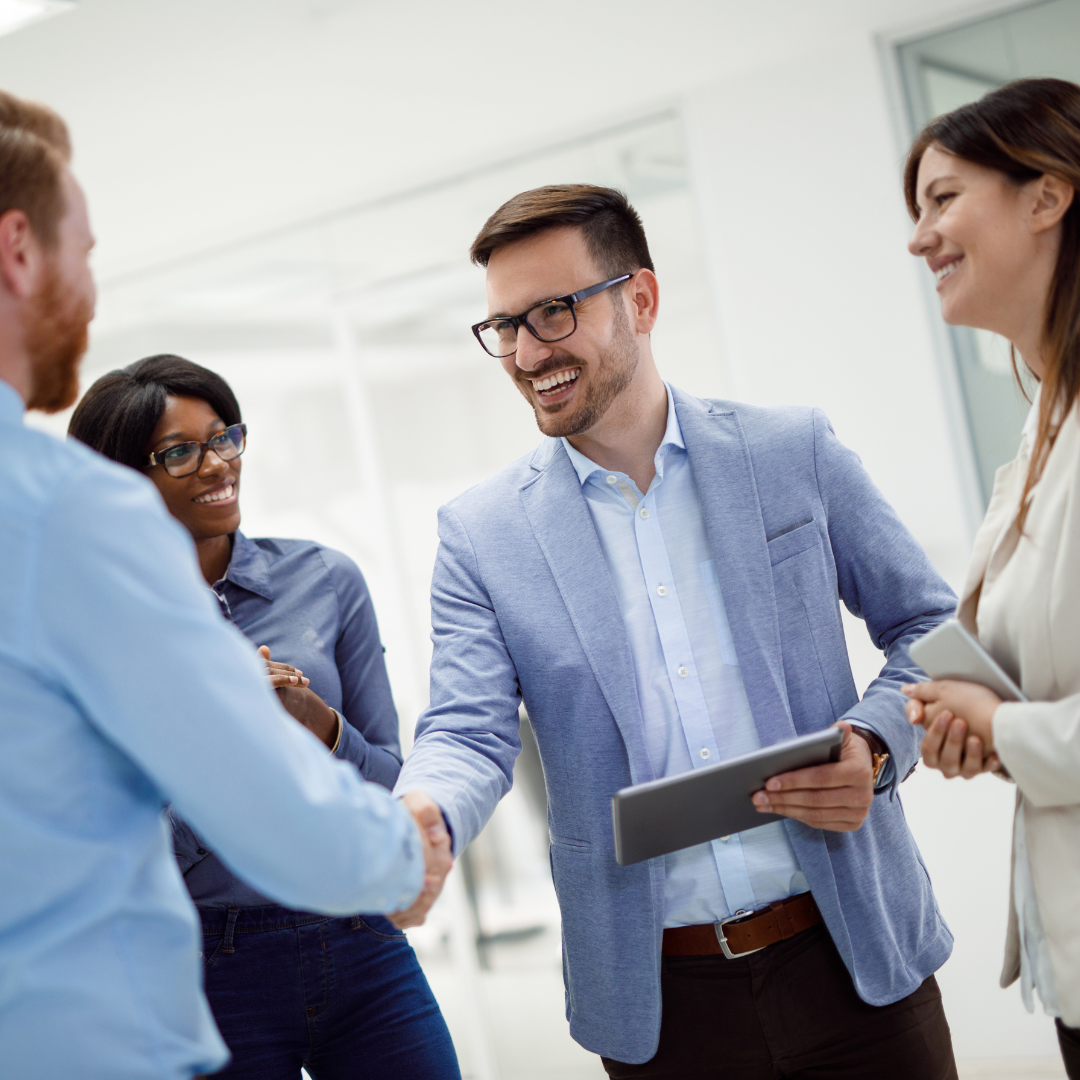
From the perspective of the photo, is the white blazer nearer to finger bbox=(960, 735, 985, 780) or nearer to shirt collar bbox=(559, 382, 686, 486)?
finger bbox=(960, 735, 985, 780)

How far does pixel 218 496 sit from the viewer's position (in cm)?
220

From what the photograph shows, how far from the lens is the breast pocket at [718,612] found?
5.90 ft

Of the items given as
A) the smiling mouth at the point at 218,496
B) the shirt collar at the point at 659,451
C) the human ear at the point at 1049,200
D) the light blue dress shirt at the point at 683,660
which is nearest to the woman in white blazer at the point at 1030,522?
the human ear at the point at 1049,200

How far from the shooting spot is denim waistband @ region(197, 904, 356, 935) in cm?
193

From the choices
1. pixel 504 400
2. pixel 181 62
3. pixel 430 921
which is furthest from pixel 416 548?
pixel 181 62

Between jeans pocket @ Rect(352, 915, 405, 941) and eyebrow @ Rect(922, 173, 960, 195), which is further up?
eyebrow @ Rect(922, 173, 960, 195)

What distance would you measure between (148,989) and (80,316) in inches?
27.0

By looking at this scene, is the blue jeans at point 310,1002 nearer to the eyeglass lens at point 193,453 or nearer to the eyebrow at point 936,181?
the eyeglass lens at point 193,453

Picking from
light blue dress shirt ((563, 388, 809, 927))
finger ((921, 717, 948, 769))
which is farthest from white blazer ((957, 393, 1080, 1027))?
light blue dress shirt ((563, 388, 809, 927))

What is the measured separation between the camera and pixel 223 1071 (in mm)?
1903

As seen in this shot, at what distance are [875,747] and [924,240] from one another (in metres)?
0.77

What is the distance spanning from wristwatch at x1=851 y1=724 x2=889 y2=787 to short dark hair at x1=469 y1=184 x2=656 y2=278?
0.94 m

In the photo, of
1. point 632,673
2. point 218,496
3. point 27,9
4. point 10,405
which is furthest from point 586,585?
point 27,9

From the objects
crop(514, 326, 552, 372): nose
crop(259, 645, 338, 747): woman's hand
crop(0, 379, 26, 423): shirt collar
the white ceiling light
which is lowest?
crop(259, 645, 338, 747): woman's hand
